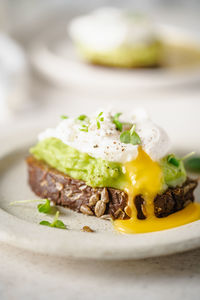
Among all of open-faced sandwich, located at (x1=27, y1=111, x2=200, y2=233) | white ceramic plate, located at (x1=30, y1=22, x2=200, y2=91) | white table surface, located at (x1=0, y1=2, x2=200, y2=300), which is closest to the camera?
white table surface, located at (x1=0, y1=2, x2=200, y2=300)

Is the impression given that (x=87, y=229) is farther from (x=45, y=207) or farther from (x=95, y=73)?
(x=95, y=73)

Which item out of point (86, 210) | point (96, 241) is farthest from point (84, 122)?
point (96, 241)

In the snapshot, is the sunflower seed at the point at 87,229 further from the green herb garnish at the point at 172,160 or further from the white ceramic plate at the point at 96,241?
the green herb garnish at the point at 172,160

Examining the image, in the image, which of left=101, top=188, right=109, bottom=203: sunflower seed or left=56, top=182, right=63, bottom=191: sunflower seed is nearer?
left=101, top=188, right=109, bottom=203: sunflower seed

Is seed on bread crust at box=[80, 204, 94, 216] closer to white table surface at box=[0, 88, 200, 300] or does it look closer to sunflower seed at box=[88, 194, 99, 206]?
sunflower seed at box=[88, 194, 99, 206]

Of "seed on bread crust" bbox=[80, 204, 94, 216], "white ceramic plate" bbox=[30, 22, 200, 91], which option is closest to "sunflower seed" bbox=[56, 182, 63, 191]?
"seed on bread crust" bbox=[80, 204, 94, 216]

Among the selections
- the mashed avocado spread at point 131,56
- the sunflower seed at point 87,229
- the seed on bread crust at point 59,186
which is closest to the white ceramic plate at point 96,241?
the sunflower seed at point 87,229

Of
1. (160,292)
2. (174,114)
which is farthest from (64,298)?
(174,114)

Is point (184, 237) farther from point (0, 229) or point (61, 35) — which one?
point (61, 35)
